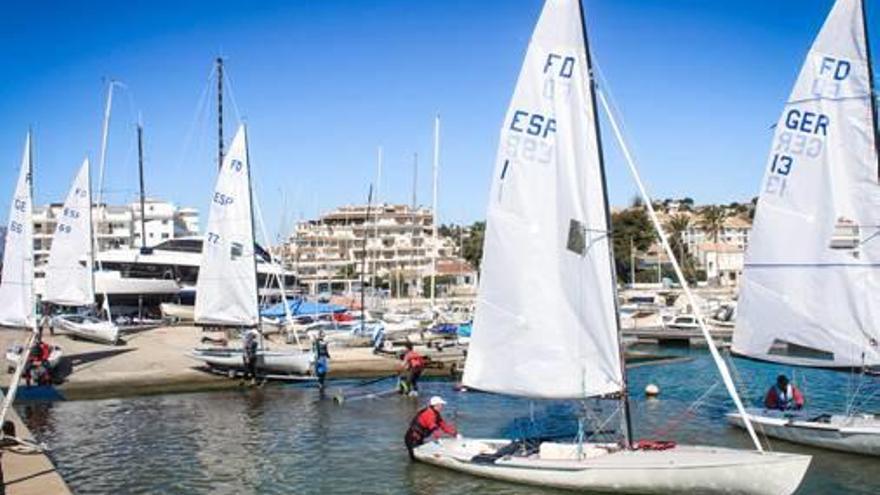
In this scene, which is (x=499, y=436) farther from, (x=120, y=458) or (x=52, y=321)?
(x=52, y=321)

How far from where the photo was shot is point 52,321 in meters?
45.6

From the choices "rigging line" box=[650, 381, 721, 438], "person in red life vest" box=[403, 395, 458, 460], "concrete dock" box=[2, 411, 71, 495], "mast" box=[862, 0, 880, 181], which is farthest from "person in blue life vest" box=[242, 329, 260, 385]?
"mast" box=[862, 0, 880, 181]

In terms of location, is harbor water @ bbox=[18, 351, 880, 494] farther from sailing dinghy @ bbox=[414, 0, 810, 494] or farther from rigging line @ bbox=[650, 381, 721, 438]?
sailing dinghy @ bbox=[414, 0, 810, 494]

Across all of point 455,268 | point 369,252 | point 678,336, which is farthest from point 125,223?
point 678,336

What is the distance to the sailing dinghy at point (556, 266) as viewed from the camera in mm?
15781

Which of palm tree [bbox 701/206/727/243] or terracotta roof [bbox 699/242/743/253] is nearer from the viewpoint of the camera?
palm tree [bbox 701/206/727/243]

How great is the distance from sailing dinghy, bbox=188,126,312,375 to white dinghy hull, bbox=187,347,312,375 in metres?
0.04

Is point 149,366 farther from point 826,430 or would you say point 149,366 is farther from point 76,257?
point 826,430

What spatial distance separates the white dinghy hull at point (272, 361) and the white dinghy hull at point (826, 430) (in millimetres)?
17541

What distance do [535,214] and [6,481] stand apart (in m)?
10.8

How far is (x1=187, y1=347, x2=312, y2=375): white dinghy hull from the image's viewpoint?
32469 mm

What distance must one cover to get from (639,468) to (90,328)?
32625 millimetres

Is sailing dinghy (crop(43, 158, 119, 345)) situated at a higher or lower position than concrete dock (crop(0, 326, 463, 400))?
higher

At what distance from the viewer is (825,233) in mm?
19656
